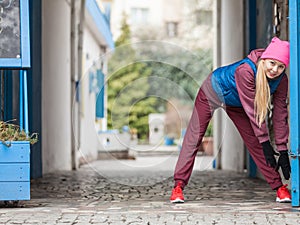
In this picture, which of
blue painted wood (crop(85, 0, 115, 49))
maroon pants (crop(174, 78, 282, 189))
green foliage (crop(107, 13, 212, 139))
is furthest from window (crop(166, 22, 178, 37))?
maroon pants (crop(174, 78, 282, 189))

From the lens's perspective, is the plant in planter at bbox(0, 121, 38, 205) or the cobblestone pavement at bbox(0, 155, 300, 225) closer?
the cobblestone pavement at bbox(0, 155, 300, 225)

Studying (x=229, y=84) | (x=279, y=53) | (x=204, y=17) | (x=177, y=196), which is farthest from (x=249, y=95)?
(x=204, y=17)

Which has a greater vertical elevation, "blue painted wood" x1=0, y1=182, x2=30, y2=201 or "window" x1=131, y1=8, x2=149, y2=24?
"window" x1=131, y1=8, x2=149, y2=24

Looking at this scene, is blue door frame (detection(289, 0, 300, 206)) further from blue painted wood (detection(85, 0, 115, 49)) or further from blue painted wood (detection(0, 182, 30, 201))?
blue painted wood (detection(85, 0, 115, 49))

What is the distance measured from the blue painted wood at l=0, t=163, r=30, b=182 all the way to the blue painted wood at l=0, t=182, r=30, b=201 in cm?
3

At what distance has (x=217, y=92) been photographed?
5.94m

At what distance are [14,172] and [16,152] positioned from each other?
134mm

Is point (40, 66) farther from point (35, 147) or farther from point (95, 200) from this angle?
point (95, 200)

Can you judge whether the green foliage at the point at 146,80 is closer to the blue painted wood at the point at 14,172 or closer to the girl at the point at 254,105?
the girl at the point at 254,105

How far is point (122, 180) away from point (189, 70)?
21.4m

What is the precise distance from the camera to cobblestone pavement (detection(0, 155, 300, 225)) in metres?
4.91

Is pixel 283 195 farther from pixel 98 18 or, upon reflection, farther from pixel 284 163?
pixel 98 18

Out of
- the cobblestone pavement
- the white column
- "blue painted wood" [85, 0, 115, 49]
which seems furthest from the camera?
"blue painted wood" [85, 0, 115, 49]

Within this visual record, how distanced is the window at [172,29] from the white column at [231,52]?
2548 centimetres
